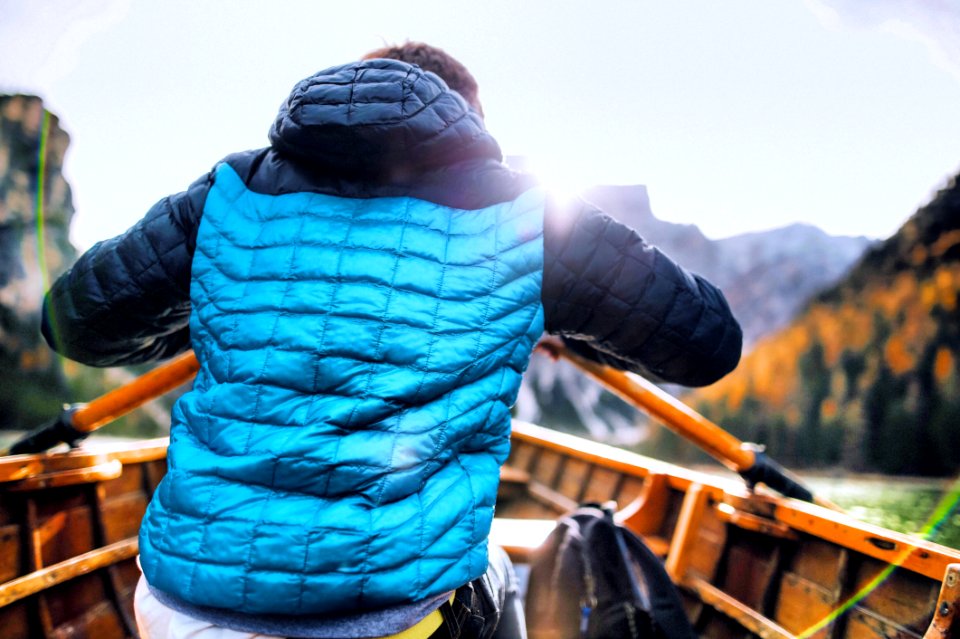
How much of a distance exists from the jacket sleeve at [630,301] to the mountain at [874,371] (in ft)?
96.2

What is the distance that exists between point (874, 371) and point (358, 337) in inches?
1322

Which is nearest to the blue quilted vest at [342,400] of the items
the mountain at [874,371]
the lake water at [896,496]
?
the lake water at [896,496]

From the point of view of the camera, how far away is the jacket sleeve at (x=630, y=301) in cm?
99

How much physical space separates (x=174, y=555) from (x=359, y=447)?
0.93 feet

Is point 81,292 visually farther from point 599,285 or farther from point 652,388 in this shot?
point 652,388

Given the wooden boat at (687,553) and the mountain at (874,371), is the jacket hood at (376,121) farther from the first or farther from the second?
the mountain at (874,371)

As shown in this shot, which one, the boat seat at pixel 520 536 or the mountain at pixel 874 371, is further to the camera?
the mountain at pixel 874 371

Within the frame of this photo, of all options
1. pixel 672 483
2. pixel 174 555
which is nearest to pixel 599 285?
pixel 174 555

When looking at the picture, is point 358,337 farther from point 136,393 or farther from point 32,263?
point 32,263

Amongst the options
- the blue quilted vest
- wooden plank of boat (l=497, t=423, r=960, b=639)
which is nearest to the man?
the blue quilted vest

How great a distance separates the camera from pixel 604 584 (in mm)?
1696

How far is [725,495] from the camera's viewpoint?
2.25m

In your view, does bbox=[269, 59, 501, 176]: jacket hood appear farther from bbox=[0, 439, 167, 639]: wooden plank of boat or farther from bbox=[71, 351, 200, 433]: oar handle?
bbox=[0, 439, 167, 639]: wooden plank of boat

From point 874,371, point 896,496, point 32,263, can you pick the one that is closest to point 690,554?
point 896,496
